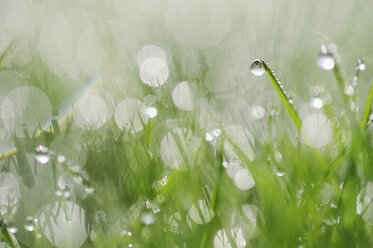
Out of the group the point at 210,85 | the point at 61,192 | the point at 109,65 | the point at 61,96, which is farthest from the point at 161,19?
the point at 61,192

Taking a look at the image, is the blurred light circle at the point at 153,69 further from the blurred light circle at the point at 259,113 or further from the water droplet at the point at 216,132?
the water droplet at the point at 216,132

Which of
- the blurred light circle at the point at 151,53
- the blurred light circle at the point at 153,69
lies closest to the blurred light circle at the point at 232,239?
the blurred light circle at the point at 153,69

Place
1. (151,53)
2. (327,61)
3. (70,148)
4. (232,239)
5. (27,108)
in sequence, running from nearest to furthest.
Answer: (232,239) < (327,61) < (70,148) < (27,108) < (151,53)

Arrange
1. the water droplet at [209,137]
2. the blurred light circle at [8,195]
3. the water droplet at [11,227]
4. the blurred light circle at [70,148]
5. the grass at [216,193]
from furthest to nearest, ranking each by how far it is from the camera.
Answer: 1. the blurred light circle at [70,148]
2. the water droplet at [209,137]
3. the blurred light circle at [8,195]
4. the water droplet at [11,227]
5. the grass at [216,193]

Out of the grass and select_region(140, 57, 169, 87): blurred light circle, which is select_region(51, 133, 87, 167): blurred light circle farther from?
select_region(140, 57, 169, 87): blurred light circle

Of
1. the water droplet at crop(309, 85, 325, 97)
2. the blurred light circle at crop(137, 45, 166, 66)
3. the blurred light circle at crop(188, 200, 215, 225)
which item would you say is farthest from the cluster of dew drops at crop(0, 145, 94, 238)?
the blurred light circle at crop(137, 45, 166, 66)

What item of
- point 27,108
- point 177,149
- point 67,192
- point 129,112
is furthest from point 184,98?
point 27,108

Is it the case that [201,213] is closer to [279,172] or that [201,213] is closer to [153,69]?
[279,172]
